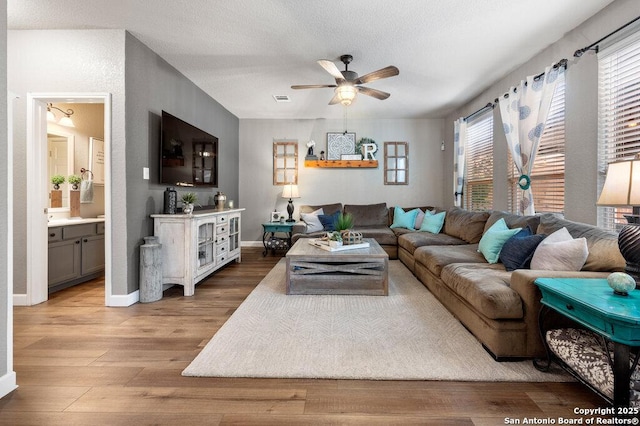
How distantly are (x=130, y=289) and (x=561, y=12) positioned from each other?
4.72 meters

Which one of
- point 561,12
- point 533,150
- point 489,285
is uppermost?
point 561,12

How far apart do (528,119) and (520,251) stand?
1724mm

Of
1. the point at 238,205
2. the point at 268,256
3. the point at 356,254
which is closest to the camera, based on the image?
the point at 356,254

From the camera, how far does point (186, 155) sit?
4211mm

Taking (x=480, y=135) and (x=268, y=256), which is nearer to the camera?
(x=480, y=135)

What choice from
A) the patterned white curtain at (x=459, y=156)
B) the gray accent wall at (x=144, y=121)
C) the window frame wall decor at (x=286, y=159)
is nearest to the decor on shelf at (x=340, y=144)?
the window frame wall decor at (x=286, y=159)

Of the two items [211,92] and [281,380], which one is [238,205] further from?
[281,380]

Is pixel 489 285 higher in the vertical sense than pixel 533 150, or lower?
lower

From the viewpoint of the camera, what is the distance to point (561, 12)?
2.80 metres

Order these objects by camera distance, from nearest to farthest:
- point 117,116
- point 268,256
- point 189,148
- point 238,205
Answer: point 117,116
point 189,148
point 268,256
point 238,205

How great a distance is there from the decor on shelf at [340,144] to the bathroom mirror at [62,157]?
4.27 metres

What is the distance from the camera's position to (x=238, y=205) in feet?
22.7

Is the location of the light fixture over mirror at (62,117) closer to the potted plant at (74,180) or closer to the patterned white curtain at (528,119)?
the potted plant at (74,180)

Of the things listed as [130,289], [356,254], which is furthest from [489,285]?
[130,289]
